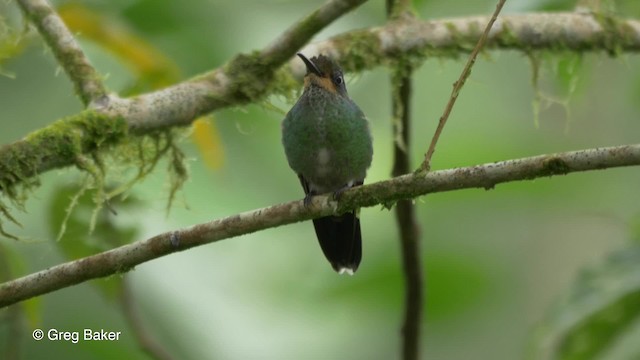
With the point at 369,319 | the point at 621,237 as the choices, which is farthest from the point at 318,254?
the point at 621,237

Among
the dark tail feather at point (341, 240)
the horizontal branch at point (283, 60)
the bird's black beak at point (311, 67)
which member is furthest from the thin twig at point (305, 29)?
the dark tail feather at point (341, 240)

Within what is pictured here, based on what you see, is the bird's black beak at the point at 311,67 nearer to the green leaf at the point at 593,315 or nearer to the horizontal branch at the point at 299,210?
the horizontal branch at the point at 299,210

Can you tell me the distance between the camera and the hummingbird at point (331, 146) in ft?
12.2

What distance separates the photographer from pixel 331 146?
376cm

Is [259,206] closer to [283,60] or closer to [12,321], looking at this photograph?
[283,60]

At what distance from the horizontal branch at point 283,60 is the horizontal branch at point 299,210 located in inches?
20.8

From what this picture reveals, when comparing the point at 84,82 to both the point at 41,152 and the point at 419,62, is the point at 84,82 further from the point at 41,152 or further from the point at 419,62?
the point at 419,62

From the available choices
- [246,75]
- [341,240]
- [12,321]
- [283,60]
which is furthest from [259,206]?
[12,321]

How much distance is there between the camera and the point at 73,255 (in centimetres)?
333

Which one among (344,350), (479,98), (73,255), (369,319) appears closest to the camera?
(73,255)

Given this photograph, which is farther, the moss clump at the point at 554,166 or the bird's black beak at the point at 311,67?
the bird's black beak at the point at 311,67

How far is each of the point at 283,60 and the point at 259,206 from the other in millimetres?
1935

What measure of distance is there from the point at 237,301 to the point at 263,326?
0.60 ft

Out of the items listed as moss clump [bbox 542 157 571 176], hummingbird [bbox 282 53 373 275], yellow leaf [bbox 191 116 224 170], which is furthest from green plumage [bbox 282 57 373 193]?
moss clump [bbox 542 157 571 176]
